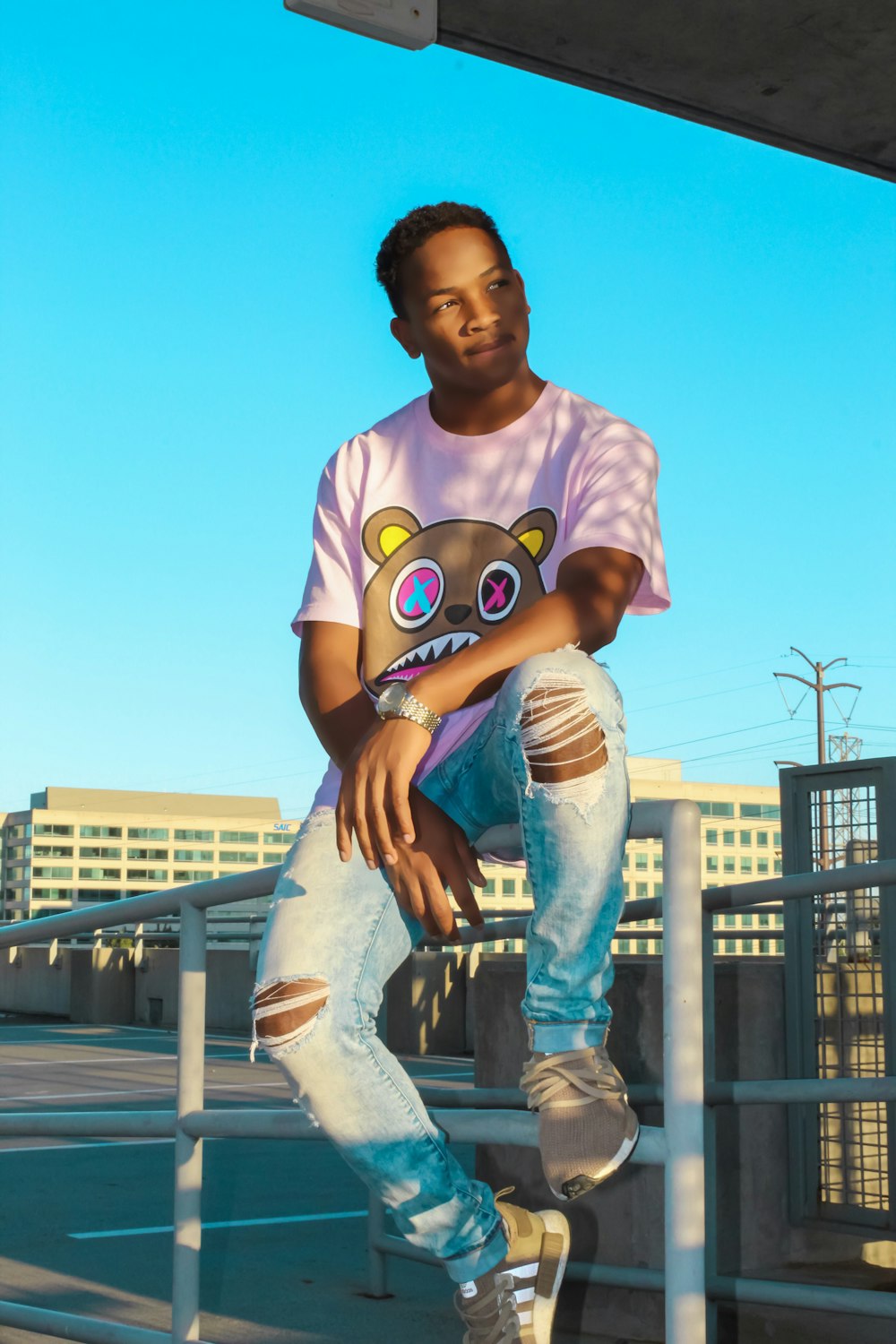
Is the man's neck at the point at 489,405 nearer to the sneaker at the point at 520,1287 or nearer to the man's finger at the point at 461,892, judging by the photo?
the man's finger at the point at 461,892

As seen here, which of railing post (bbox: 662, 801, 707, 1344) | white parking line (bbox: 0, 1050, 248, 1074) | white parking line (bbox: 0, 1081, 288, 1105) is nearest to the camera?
railing post (bbox: 662, 801, 707, 1344)

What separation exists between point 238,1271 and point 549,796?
3.46 metres

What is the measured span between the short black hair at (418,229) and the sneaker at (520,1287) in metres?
1.49

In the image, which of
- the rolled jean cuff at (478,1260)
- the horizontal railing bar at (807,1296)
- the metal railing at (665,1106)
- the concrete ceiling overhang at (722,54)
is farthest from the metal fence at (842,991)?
the rolled jean cuff at (478,1260)

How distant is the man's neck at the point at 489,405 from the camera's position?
244cm

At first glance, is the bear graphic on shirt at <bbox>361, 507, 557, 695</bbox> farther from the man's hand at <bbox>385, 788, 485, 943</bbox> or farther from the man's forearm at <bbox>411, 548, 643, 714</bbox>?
the man's hand at <bbox>385, 788, 485, 943</bbox>

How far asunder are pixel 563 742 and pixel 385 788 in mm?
262

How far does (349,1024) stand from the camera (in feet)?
6.50

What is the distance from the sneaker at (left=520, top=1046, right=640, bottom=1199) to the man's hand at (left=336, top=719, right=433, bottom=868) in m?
0.35

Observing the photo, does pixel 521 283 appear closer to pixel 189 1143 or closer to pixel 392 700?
pixel 392 700

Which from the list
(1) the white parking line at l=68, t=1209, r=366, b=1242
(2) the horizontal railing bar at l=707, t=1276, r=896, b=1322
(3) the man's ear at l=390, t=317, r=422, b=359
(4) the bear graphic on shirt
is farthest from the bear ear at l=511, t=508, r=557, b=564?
(1) the white parking line at l=68, t=1209, r=366, b=1242

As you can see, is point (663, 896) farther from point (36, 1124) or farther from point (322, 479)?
point (36, 1124)

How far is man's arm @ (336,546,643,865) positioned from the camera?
6.29 ft

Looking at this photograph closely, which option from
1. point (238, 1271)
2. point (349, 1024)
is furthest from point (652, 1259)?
point (349, 1024)
